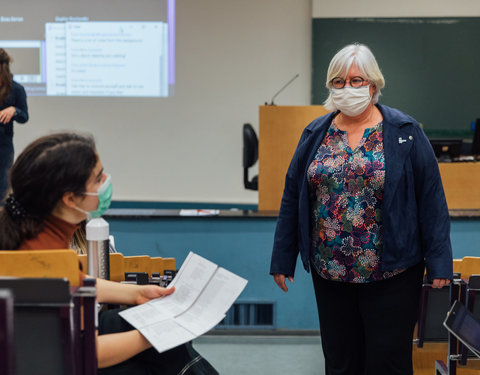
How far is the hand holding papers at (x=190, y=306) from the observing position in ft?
3.99

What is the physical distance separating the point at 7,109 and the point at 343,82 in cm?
236

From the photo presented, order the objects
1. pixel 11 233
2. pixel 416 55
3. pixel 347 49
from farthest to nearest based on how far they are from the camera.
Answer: pixel 416 55 → pixel 347 49 → pixel 11 233

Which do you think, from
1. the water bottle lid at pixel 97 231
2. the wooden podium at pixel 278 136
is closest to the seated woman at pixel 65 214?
the water bottle lid at pixel 97 231

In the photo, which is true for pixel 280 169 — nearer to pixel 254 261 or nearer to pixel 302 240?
pixel 254 261

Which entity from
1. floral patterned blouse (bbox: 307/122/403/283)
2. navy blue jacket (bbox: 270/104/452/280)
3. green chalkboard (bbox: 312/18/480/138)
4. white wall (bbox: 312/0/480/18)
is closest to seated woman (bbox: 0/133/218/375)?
floral patterned blouse (bbox: 307/122/403/283)

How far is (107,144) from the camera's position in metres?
5.51

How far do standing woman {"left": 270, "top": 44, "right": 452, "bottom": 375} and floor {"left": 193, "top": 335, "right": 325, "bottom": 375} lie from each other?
2.82 feet

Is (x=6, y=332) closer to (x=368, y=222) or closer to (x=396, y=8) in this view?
(x=368, y=222)

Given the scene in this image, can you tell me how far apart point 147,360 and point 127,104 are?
14.4 feet

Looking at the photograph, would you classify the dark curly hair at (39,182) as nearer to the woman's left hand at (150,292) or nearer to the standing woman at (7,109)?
the woman's left hand at (150,292)

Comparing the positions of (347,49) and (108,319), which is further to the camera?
(347,49)

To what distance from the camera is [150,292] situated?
1.41 metres

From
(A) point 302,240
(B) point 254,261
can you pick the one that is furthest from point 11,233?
(B) point 254,261

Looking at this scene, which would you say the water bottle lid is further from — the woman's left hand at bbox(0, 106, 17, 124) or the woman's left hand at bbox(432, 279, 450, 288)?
the woman's left hand at bbox(0, 106, 17, 124)
